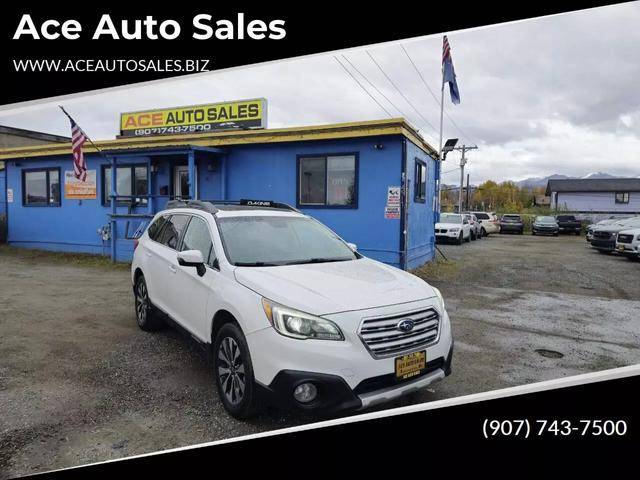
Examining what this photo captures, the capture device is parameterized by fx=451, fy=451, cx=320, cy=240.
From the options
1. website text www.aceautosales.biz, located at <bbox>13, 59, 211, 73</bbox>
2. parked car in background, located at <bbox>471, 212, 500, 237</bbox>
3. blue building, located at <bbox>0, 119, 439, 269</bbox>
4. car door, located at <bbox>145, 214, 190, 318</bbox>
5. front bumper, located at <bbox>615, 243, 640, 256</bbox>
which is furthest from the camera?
parked car in background, located at <bbox>471, 212, 500, 237</bbox>

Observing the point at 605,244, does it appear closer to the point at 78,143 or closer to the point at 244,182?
the point at 244,182

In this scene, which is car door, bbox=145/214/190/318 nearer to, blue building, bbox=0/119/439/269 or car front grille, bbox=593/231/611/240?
blue building, bbox=0/119/439/269

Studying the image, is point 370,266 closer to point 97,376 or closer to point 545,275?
point 97,376

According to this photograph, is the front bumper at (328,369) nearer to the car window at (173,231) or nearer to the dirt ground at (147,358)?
the dirt ground at (147,358)

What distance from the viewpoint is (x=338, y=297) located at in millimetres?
3309

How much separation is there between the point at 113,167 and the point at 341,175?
6489 mm

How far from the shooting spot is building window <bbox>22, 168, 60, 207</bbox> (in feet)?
48.6

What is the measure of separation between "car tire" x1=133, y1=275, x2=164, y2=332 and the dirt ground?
16cm

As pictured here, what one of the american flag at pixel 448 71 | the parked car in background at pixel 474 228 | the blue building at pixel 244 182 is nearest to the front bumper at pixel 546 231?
the parked car in background at pixel 474 228

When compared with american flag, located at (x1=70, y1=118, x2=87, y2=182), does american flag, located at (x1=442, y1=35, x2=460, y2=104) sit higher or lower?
higher

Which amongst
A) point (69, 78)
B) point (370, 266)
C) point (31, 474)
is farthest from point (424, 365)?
point (69, 78)

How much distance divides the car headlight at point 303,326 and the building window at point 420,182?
8898 millimetres

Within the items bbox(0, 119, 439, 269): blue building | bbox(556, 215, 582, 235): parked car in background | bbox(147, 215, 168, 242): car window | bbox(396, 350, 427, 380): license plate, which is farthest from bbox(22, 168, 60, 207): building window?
bbox(556, 215, 582, 235): parked car in background

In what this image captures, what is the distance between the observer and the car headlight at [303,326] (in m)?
3.11
